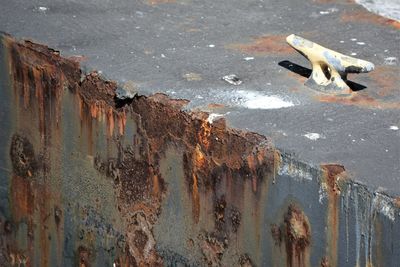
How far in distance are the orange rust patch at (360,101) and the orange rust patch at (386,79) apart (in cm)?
7

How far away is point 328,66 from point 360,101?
0.18 meters

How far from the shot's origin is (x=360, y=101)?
14.3ft

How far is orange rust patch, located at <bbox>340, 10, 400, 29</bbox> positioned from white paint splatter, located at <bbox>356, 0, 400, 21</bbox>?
0.17 ft

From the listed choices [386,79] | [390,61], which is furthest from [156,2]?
[386,79]

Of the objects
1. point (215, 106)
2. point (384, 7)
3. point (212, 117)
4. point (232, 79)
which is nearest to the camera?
point (212, 117)

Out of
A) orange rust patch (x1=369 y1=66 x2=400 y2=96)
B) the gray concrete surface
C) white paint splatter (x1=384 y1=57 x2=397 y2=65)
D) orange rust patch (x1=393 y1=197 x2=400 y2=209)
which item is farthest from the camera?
white paint splatter (x1=384 y1=57 x2=397 y2=65)

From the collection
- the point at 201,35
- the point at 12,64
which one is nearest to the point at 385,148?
the point at 201,35

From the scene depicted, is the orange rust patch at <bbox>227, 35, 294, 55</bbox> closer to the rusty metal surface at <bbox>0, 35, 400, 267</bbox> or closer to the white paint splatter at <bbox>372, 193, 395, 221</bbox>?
the rusty metal surface at <bbox>0, 35, 400, 267</bbox>

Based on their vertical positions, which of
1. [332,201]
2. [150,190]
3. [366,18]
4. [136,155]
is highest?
[366,18]

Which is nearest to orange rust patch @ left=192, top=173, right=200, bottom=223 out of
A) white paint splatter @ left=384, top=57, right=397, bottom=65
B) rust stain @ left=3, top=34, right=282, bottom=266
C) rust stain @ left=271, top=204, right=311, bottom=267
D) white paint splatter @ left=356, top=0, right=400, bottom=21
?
rust stain @ left=3, top=34, right=282, bottom=266

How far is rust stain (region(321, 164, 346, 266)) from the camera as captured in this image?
12.3 ft

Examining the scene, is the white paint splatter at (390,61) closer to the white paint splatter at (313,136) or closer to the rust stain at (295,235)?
the white paint splatter at (313,136)

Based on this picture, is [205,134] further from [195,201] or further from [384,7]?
[384,7]

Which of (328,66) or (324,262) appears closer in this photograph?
(324,262)
